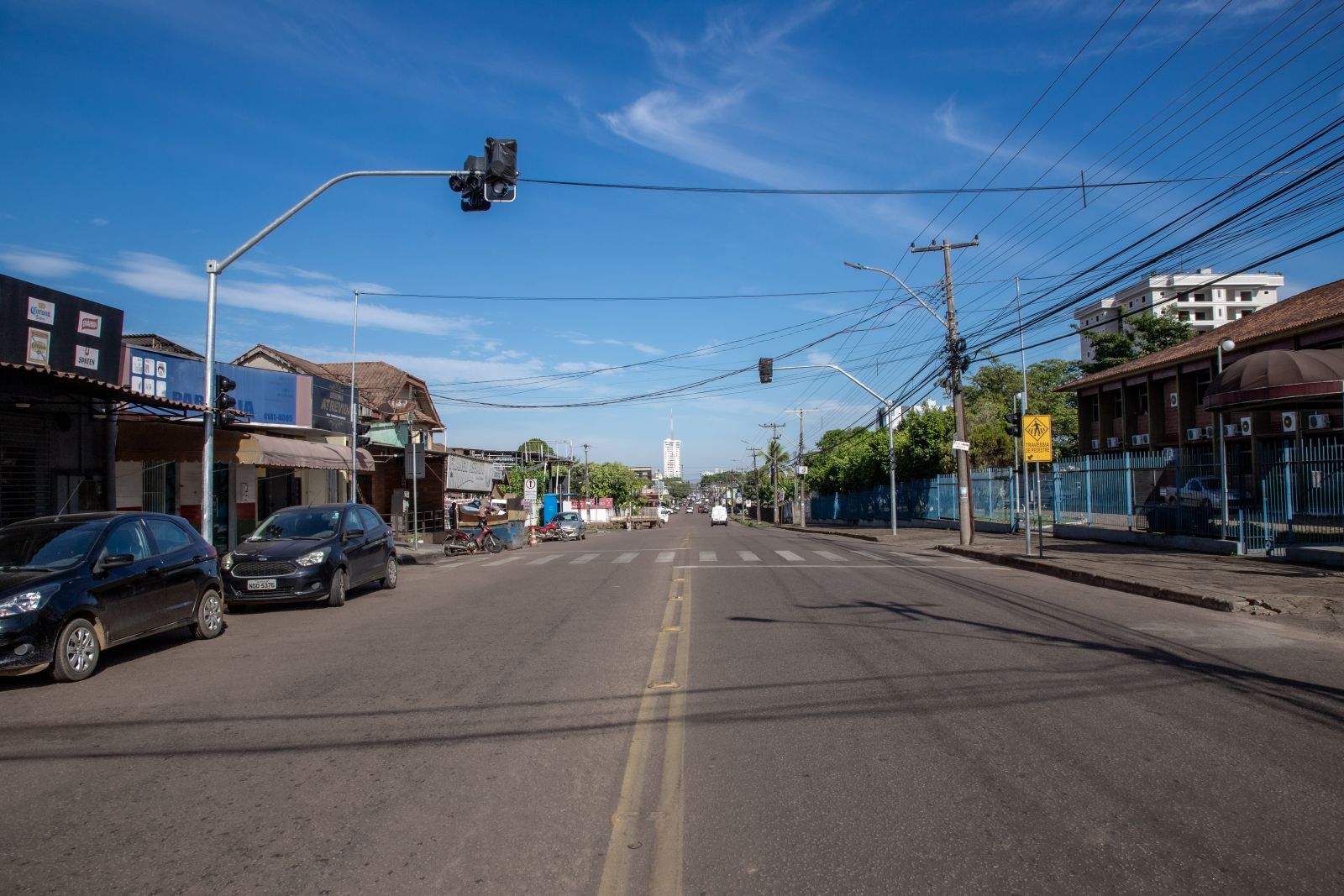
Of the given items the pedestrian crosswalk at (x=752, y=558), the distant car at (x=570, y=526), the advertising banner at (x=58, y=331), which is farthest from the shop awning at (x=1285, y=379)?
the distant car at (x=570, y=526)

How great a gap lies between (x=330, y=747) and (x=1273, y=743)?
6.05m

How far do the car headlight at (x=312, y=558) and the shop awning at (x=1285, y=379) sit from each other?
16.9 metres

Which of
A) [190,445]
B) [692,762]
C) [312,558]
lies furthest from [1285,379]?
[190,445]

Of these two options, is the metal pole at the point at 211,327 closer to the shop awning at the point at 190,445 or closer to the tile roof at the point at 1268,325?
the shop awning at the point at 190,445

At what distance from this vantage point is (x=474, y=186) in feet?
44.0

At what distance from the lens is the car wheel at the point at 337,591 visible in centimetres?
1382

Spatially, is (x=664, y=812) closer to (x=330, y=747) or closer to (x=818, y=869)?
(x=818, y=869)

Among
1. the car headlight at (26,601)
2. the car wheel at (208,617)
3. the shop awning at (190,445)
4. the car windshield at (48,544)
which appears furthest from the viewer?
the shop awning at (190,445)

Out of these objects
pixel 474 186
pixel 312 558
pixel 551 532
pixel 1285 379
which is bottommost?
pixel 551 532

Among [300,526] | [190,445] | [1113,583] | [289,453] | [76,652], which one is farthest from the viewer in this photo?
[289,453]

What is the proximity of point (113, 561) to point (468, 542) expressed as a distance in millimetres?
20717

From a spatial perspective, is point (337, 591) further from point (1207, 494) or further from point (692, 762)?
point (1207, 494)

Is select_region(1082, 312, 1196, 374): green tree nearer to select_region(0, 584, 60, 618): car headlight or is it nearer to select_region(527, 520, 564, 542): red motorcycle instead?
select_region(527, 520, 564, 542): red motorcycle

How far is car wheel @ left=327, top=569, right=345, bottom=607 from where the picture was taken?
544 inches
